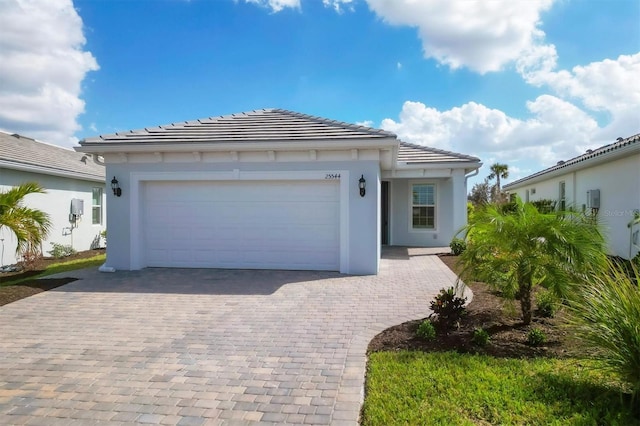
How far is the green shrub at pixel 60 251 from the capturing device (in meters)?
12.8

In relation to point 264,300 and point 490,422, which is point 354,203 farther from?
point 490,422

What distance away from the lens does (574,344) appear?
371 cm

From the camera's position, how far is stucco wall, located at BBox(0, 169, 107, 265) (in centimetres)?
1117

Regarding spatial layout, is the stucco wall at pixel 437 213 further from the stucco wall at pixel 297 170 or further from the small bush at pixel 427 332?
the small bush at pixel 427 332

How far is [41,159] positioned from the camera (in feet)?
42.0

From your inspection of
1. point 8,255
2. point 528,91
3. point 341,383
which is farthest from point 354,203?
point 8,255

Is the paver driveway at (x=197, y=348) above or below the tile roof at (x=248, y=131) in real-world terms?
below

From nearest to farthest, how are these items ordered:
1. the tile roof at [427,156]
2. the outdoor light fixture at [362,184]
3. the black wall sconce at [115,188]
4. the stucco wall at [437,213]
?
1. the outdoor light fixture at [362,184]
2. the black wall sconce at [115,188]
3. the tile roof at [427,156]
4. the stucco wall at [437,213]

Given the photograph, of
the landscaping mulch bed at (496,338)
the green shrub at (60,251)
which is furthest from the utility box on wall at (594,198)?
the green shrub at (60,251)

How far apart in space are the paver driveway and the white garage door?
1.36m

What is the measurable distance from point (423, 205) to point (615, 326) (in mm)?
12108

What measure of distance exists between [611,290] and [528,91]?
11825 mm

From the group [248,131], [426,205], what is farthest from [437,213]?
[248,131]

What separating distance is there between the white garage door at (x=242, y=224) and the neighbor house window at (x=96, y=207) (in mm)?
7682
